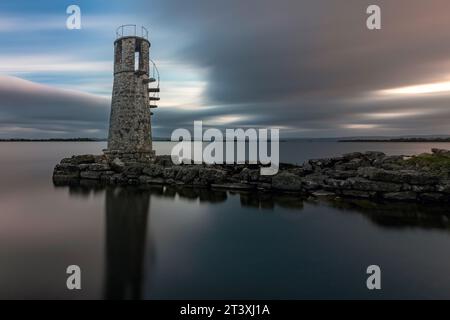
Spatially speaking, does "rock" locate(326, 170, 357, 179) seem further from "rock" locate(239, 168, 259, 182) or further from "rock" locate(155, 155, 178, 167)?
"rock" locate(155, 155, 178, 167)

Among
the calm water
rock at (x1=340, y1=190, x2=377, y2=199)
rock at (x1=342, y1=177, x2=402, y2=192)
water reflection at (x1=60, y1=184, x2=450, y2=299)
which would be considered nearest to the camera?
the calm water

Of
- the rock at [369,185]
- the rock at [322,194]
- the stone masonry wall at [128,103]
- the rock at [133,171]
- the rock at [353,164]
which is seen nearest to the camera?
the rock at [369,185]

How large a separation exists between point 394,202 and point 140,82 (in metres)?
20.6

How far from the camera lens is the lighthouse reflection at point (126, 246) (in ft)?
21.6

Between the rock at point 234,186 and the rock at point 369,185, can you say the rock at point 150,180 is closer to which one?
the rock at point 234,186

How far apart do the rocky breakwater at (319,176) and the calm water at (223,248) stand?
60.6 inches

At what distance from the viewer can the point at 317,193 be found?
54.2ft

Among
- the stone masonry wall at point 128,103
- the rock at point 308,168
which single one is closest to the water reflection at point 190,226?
the stone masonry wall at point 128,103

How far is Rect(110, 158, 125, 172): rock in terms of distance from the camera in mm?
22469

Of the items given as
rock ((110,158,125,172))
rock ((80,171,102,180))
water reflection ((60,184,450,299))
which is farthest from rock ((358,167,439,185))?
rock ((80,171,102,180))

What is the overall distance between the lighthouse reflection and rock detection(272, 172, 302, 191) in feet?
26.0

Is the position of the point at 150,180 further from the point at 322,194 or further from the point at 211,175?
the point at 322,194

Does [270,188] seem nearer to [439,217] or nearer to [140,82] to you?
[439,217]
